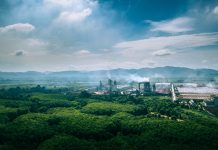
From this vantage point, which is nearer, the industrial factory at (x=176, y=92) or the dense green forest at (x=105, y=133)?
the dense green forest at (x=105, y=133)

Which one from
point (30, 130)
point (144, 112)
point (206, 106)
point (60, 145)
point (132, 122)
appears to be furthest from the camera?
point (206, 106)

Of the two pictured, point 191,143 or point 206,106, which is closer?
point 191,143

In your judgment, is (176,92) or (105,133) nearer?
(105,133)

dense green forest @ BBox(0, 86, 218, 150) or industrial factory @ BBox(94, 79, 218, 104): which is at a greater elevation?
industrial factory @ BBox(94, 79, 218, 104)

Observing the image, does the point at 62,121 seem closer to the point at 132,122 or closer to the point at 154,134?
the point at 132,122

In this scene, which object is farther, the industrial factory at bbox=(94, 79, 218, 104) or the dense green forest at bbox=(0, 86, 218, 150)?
the industrial factory at bbox=(94, 79, 218, 104)

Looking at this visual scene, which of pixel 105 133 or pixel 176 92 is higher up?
pixel 176 92

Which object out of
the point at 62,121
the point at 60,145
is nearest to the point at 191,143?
the point at 60,145

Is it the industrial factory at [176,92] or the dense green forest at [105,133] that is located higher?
the industrial factory at [176,92]

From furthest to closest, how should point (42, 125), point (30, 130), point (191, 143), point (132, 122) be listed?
point (132, 122) → point (42, 125) → point (30, 130) → point (191, 143)
